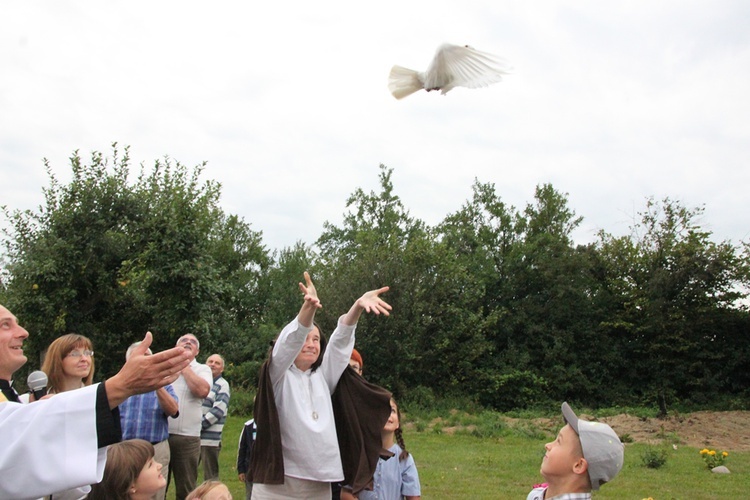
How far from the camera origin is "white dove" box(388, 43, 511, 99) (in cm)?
403

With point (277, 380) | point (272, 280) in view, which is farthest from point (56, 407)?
point (272, 280)

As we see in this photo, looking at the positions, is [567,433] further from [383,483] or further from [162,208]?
[162,208]

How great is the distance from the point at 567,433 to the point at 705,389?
23216mm

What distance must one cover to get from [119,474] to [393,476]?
1.82m

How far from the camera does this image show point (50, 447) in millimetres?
1629

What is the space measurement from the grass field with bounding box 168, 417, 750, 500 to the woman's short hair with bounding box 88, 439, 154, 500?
5019 mm

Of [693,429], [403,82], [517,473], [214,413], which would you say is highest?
[403,82]

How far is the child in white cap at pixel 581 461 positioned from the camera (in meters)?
2.67

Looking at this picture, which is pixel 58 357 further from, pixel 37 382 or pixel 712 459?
pixel 712 459

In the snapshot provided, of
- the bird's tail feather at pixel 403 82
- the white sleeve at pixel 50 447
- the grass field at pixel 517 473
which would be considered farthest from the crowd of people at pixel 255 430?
the grass field at pixel 517 473

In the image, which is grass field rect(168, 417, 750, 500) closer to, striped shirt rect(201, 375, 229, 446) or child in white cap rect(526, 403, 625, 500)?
striped shirt rect(201, 375, 229, 446)

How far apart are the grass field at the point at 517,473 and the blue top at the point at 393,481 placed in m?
3.98

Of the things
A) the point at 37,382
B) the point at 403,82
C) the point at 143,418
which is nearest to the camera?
the point at 37,382

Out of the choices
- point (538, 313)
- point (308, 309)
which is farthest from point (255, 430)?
point (538, 313)
